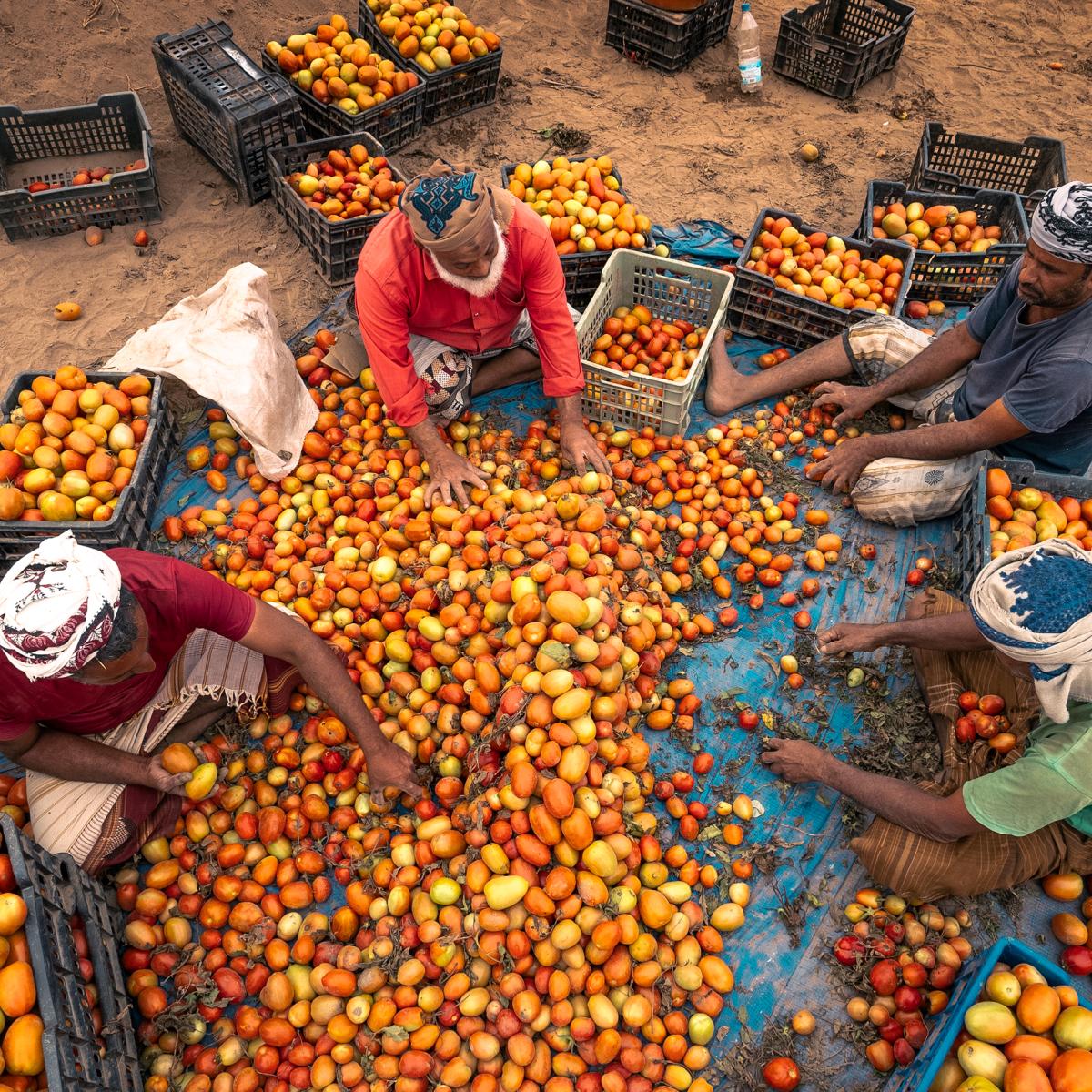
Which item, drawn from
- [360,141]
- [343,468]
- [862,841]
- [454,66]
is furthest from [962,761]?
[454,66]

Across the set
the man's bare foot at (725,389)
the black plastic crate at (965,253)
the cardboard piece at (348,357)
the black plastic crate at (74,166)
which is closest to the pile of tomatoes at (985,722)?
the man's bare foot at (725,389)

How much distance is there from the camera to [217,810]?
11.6 ft

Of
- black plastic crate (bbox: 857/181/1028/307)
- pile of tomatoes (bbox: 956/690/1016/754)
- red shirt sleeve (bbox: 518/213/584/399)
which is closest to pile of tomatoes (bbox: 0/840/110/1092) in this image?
red shirt sleeve (bbox: 518/213/584/399)

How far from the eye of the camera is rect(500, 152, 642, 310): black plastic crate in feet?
16.9

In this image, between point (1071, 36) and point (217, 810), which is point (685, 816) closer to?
point (217, 810)

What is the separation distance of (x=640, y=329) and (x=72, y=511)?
3.15 metres

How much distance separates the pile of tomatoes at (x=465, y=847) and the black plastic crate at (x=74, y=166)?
3.20 metres

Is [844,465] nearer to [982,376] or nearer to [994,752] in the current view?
[982,376]

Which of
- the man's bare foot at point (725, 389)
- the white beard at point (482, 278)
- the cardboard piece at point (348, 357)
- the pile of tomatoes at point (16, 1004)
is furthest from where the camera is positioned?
the cardboard piece at point (348, 357)

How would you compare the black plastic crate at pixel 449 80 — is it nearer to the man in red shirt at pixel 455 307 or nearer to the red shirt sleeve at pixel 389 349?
the man in red shirt at pixel 455 307

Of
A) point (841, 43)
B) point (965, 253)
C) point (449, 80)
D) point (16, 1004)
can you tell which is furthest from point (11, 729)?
point (841, 43)

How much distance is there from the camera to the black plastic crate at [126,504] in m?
4.01

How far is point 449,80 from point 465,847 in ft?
19.5

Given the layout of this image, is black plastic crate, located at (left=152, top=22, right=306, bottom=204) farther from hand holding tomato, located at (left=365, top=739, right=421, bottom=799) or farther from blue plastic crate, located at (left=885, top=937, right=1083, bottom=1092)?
blue plastic crate, located at (left=885, top=937, right=1083, bottom=1092)
